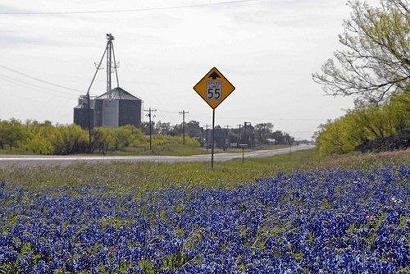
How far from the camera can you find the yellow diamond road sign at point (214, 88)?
704 inches

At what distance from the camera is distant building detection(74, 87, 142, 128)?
7881cm

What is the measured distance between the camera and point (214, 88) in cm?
1794

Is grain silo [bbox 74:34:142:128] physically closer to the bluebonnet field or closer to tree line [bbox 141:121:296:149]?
tree line [bbox 141:121:296:149]

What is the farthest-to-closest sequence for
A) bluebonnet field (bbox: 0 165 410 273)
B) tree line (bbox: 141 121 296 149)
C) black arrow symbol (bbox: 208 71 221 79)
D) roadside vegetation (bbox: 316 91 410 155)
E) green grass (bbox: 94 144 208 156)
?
tree line (bbox: 141 121 296 149) → green grass (bbox: 94 144 208 156) → roadside vegetation (bbox: 316 91 410 155) → black arrow symbol (bbox: 208 71 221 79) → bluebonnet field (bbox: 0 165 410 273)

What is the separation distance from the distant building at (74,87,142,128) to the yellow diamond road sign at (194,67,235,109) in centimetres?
6079

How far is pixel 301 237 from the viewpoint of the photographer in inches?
222

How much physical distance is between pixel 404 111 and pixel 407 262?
30174 millimetres

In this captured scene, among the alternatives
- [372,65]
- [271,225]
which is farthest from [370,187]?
[372,65]

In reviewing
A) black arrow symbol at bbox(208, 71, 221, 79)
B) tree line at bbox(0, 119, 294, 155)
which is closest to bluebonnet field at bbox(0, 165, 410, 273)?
black arrow symbol at bbox(208, 71, 221, 79)

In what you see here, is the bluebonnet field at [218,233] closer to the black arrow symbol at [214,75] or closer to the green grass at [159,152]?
the black arrow symbol at [214,75]

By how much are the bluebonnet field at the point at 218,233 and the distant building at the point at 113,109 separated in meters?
70.0

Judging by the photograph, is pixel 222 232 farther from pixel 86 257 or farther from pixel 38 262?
pixel 38 262

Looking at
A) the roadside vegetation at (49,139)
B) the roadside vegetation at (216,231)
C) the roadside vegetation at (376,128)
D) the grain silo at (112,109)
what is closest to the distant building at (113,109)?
the grain silo at (112,109)

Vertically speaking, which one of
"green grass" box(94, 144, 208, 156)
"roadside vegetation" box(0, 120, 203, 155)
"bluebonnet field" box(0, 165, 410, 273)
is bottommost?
"bluebonnet field" box(0, 165, 410, 273)
